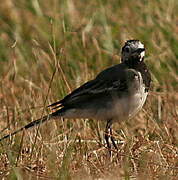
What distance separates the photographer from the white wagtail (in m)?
6.25

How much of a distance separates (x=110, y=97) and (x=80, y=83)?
3.50ft

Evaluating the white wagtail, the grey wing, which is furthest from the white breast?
the grey wing

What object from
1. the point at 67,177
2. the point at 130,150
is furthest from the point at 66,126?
the point at 67,177

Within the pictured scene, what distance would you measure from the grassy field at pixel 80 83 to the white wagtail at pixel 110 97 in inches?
5.6

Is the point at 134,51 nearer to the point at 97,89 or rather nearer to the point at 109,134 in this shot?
the point at 97,89

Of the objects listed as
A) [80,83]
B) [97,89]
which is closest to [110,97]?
[97,89]

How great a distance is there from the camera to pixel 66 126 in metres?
6.73

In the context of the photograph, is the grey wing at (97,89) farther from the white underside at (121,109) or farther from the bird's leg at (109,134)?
the bird's leg at (109,134)

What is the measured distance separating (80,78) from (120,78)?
1.32 meters

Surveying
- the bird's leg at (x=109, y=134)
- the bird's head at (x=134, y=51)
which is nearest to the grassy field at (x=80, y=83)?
the bird's leg at (x=109, y=134)

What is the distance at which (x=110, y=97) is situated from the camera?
6.39 metres

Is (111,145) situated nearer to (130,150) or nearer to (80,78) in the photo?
(130,150)

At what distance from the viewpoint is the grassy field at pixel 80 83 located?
17.0 ft

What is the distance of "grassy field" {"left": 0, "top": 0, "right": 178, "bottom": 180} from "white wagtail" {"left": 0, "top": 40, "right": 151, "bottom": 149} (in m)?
0.14
